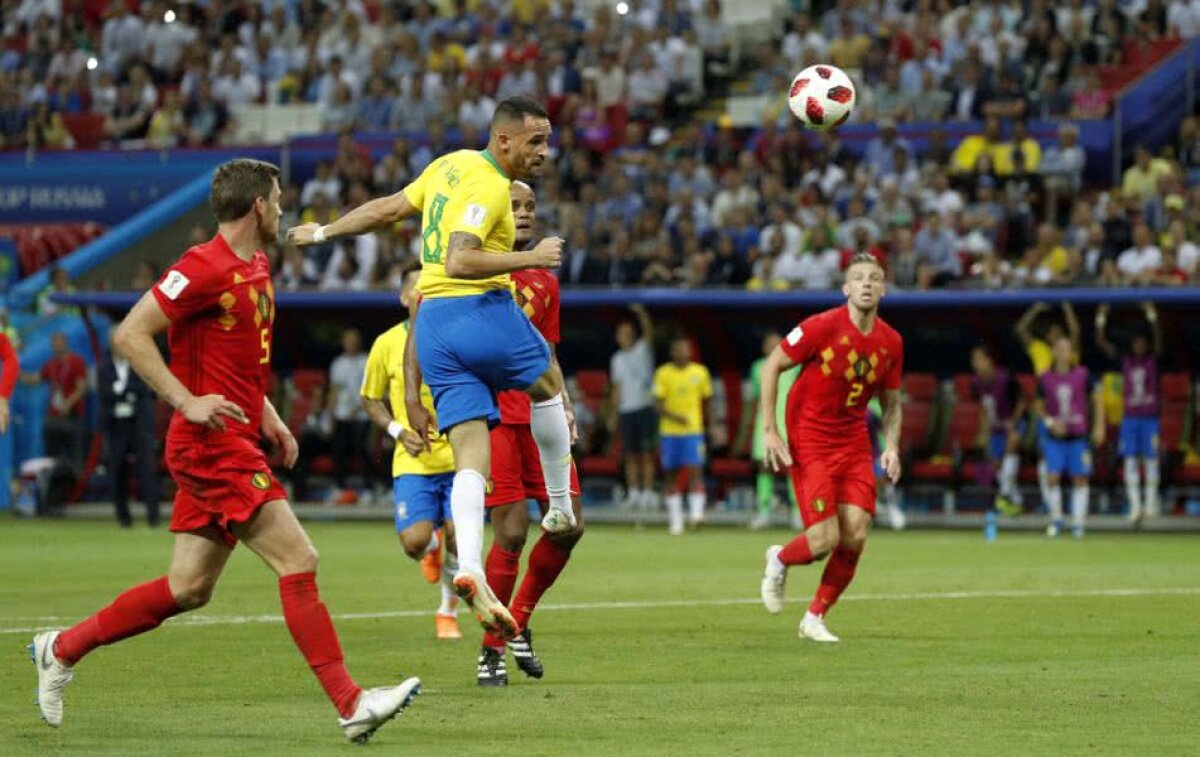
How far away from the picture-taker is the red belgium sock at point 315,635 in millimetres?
8359

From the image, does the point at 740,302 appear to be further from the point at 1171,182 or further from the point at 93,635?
the point at 93,635

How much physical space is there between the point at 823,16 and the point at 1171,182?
26.4 ft

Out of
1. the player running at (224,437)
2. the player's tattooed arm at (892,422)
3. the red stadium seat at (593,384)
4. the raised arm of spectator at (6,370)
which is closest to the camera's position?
the player running at (224,437)

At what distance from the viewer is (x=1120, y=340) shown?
2777 centimetres

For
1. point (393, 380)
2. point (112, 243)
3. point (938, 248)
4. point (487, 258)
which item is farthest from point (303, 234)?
point (112, 243)

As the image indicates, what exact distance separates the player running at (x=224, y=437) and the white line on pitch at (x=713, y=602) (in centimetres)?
523

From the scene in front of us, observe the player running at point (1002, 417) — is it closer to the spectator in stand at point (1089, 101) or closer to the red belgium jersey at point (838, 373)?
the spectator in stand at point (1089, 101)

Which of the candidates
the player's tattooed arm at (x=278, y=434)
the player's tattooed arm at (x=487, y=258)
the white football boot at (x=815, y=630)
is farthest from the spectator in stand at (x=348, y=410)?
the player's tattooed arm at (x=278, y=434)

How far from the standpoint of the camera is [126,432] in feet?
88.0

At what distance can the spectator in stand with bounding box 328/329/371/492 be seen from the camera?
29562mm

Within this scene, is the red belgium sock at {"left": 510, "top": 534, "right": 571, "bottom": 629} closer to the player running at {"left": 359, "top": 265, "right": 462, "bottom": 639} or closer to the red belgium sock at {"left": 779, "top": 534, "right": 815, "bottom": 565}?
the player running at {"left": 359, "top": 265, "right": 462, "bottom": 639}

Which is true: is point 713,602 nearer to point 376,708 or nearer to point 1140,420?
point 376,708

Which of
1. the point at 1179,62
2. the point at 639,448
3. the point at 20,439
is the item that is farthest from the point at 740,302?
the point at 20,439

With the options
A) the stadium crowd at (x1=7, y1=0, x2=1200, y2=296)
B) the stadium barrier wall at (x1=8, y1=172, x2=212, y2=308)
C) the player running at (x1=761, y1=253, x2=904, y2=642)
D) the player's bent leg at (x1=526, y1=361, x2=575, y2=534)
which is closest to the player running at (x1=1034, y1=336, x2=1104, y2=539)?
the stadium crowd at (x1=7, y1=0, x2=1200, y2=296)
